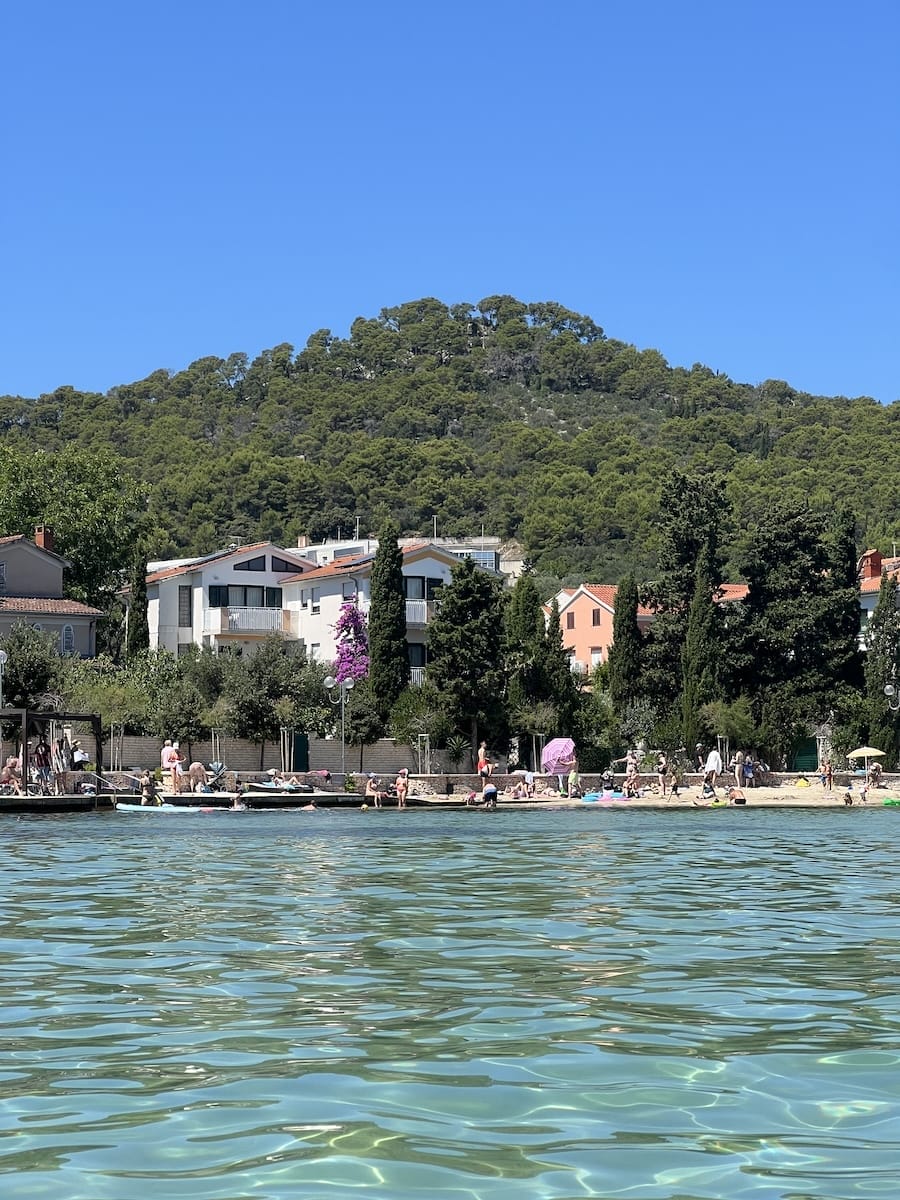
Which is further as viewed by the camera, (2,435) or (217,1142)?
(2,435)

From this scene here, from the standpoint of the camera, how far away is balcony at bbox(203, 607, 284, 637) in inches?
3125

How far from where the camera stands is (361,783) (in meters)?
55.6

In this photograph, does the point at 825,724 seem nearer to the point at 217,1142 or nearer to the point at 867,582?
the point at 867,582

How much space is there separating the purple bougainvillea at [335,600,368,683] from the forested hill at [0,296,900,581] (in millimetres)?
33492

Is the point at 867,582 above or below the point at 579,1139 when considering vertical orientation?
above

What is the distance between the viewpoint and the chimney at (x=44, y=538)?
246ft

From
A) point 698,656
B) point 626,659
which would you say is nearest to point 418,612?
point 626,659

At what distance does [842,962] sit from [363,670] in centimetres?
5502

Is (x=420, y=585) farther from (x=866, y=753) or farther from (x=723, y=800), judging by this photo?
(x=723, y=800)

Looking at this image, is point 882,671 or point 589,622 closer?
point 882,671

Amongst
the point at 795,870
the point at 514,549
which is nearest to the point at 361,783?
the point at 795,870

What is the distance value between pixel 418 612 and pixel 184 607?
13.7 m

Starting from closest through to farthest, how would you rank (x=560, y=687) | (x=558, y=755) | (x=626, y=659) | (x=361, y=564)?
(x=558, y=755), (x=560, y=687), (x=626, y=659), (x=361, y=564)

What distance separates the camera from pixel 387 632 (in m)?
63.6
